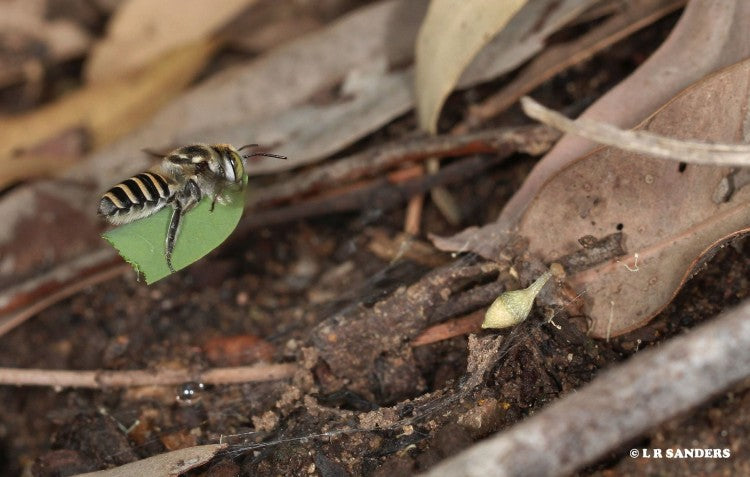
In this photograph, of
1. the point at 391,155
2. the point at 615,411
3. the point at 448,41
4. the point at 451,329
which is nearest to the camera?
the point at 615,411

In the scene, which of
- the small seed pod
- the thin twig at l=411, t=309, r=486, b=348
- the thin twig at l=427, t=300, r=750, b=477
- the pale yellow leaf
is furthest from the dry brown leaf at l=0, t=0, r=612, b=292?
the thin twig at l=427, t=300, r=750, b=477

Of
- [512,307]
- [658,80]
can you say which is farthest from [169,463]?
[658,80]

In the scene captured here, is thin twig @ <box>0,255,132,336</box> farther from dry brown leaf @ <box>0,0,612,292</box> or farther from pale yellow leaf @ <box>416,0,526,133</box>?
pale yellow leaf @ <box>416,0,526,133</box>

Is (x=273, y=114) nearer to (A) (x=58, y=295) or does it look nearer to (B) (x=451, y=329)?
(A) (x=58, y=295)

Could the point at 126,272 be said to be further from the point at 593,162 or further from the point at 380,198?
the point at 593,162

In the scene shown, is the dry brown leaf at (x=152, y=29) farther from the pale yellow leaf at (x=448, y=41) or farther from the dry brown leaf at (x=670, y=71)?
the dry brown leaf at (x=670, y=71)

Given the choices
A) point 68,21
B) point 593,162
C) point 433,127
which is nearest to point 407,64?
point 433,127

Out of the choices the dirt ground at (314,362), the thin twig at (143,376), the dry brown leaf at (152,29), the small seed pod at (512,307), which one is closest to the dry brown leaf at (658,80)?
the dirt ground at (314,362)

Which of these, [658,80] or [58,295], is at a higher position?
[658,80]
